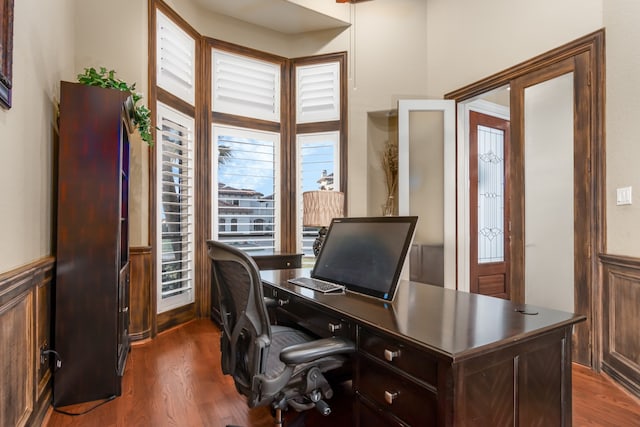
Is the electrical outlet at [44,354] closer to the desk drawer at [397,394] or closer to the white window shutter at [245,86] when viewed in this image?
the desk drawer at [397,394]

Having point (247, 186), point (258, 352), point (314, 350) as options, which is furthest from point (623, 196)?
point (247, 186)

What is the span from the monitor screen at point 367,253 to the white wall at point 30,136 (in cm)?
154

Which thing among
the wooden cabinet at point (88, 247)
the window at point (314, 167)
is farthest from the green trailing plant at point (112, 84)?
the window at point (314, 167)

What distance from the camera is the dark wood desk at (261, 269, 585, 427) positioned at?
1055 millimetres

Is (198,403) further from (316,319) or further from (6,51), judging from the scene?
(6,51)

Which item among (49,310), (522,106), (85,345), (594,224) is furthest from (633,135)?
(49,310)

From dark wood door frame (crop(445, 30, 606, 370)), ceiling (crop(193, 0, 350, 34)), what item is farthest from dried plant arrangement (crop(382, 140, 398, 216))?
dark wood door frame (crop(445, 30, 606, 370))

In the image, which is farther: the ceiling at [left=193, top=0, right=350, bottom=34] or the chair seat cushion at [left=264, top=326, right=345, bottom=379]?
the ceiling at [left=193, top=0, right=350, bottom=34]

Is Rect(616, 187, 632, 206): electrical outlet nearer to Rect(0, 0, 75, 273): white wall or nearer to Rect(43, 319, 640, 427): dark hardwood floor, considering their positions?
Rect(43, 319, 640, 427): dark hardwood floor

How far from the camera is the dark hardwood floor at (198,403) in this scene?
1.95 m

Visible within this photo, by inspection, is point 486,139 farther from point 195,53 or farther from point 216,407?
point 216,407

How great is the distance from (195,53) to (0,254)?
10.3 ft

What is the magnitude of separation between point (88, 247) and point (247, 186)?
2.25 metres

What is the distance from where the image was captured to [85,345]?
84.0 inches
